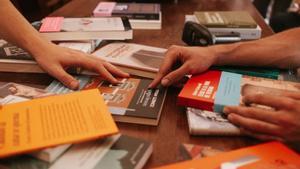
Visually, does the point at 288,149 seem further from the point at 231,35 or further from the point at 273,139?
the point at 231,35

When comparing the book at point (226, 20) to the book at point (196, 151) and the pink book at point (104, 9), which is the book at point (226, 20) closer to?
the pink book at point (104, 9)

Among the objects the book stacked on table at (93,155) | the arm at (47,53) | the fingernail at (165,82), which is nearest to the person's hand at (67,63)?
the arm at (47,53)

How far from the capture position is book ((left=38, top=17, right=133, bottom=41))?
102cm

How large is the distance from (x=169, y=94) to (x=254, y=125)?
0.23 metres

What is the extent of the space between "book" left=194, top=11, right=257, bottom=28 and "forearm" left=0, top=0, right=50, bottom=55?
1.76ft

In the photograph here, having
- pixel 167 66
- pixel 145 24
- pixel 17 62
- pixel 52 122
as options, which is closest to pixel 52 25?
pixel 17 62

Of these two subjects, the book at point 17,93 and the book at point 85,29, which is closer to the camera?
the book at point 17,93

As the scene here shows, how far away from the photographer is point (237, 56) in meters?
0.87

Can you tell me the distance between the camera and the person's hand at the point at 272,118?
0.61 metres

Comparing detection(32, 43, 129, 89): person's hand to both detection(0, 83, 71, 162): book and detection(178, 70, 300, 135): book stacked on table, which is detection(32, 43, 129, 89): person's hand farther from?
detection(178, 70, 300, 135): book stacked on table

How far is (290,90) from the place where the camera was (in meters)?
0.74

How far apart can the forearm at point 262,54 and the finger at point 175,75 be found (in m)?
0.11

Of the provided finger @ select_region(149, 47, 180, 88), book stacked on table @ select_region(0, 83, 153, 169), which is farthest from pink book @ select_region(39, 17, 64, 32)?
book stacked on table @ select_region(0, 83, 153, 169)

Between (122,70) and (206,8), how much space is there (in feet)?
2.35
